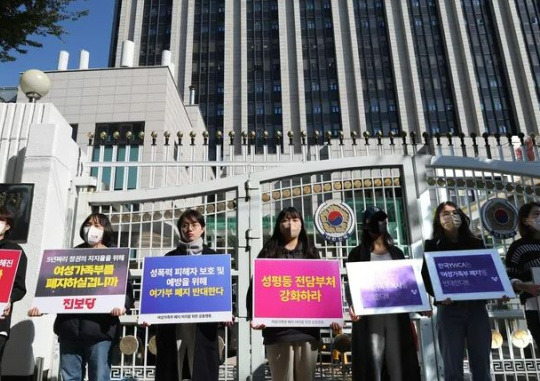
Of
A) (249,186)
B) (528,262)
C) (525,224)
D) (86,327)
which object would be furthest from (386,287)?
(86,327)

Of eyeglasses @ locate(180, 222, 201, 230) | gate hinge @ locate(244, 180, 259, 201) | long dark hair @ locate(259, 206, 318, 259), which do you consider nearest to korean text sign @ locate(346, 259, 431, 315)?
long dark hair @ locate(259, 206, 318, 259)

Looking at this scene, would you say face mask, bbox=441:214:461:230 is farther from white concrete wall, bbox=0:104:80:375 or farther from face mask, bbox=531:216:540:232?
white concrete wall, bbox=0:104:80:375

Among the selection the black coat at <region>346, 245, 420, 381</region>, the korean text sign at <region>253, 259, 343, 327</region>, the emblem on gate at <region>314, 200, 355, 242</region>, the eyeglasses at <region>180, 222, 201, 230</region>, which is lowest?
the black coat at <region>346, 245, 420, 381</region>

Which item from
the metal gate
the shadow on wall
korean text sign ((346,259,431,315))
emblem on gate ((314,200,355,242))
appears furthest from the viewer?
emblem on gate ((314,200,355,242))

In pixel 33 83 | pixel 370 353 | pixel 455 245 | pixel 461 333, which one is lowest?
pixel 370 353

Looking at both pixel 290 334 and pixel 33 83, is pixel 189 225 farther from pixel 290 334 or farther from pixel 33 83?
pixel 33 83

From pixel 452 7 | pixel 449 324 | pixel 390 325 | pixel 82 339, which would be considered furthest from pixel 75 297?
pixel 452 7

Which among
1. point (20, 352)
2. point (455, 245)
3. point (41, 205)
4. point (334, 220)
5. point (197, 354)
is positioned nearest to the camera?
point (197, 354)

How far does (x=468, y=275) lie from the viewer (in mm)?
3293

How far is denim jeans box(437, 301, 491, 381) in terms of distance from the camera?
3061 mm

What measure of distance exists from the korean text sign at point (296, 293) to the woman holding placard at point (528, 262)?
5.00ft

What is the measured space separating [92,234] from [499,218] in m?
4.27

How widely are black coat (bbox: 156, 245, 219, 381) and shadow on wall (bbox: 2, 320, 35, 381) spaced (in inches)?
66.4

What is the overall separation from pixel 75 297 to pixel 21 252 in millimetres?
612
